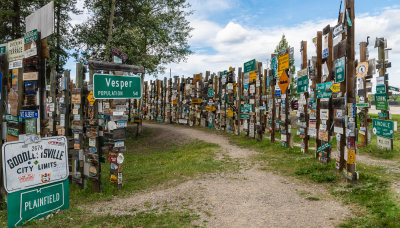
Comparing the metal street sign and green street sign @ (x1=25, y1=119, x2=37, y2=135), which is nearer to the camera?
green street sign @ (x1=25, y1=119, x2=37, y2=135)

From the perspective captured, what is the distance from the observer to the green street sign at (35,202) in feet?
16.6

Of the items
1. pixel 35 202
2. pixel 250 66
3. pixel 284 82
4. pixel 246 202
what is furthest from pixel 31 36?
pixel 250 66

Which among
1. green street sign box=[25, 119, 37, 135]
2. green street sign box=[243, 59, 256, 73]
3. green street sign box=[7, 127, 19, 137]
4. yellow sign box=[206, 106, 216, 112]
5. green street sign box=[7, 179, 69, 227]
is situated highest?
green street sign box=[243, 59, 256, 73]

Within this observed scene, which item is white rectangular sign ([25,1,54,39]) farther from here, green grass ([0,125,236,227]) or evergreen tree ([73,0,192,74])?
evergreen tree ([73,0,192,74])

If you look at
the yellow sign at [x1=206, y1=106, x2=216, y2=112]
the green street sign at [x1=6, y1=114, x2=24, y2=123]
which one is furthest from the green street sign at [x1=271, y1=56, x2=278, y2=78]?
the green street sign at [x1=6, y1=114, x2=24, y2=123]

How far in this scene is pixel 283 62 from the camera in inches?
460

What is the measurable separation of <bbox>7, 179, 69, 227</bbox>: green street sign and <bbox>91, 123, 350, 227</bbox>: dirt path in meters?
0.78

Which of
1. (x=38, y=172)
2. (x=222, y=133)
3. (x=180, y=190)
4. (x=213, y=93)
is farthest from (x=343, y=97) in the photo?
(x=213, y=93)

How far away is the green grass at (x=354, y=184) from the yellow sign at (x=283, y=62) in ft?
10.9

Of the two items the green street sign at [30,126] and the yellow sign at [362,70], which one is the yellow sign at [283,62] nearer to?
the yellow sign at [362,70]

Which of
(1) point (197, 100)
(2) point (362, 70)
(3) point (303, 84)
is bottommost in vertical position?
(1) point (197, 100)

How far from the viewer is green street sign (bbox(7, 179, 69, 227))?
16.6ft

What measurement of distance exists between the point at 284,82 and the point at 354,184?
18.1 ft

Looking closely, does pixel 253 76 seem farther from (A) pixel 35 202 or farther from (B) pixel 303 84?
(A) pixel 35 202
